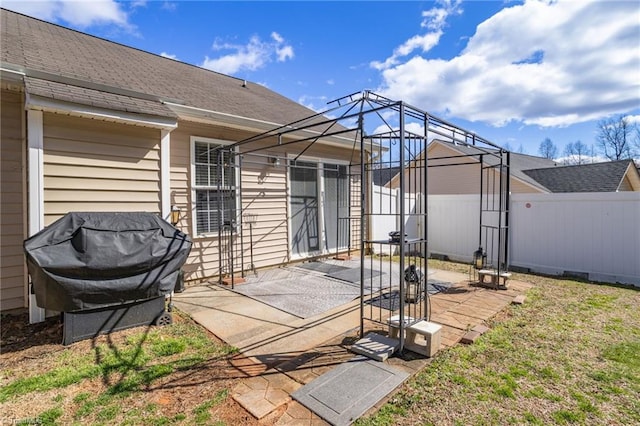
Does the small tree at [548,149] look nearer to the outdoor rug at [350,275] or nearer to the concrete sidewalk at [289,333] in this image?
the concrete sidewalk at [289,333]

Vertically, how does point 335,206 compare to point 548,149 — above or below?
below

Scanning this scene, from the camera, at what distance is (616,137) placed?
92.8 ft

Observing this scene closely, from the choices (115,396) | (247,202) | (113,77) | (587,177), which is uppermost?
(113,77)

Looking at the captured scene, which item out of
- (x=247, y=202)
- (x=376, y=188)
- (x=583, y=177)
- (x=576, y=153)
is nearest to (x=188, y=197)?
(x=247, y=202)

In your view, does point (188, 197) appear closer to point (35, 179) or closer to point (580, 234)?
point (35, 179)

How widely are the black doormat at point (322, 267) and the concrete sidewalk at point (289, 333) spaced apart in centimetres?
192

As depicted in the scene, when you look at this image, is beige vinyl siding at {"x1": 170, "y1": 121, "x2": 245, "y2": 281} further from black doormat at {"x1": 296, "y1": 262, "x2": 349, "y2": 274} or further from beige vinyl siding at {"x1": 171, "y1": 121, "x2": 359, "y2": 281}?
black doormat at {"x1": 296, "y1": 262, "x2": 349, "y2": 274}

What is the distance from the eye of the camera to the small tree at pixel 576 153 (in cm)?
3241

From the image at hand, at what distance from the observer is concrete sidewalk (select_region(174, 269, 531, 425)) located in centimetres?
220

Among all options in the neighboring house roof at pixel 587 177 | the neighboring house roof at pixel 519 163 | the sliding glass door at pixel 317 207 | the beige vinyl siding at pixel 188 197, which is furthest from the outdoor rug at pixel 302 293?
the neighboring house roof at pixel 587 177

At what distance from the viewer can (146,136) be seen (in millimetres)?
4191

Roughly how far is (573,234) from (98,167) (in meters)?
8.26

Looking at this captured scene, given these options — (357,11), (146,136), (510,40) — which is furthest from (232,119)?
(510,40)

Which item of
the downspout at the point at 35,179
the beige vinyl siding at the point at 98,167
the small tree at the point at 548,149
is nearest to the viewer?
the downspout at the point at 35,179
